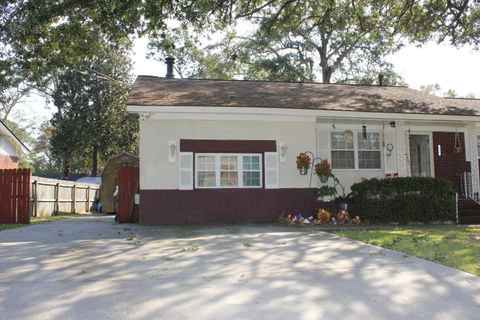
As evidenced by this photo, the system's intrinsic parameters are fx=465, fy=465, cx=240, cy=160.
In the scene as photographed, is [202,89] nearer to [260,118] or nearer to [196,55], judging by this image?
[260,118]

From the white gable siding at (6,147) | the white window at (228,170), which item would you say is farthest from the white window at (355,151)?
the white gable siding at (6,147)

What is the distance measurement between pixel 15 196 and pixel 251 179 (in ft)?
24.5

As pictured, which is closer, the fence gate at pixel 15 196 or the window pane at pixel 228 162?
the window pane at pixel 228 162

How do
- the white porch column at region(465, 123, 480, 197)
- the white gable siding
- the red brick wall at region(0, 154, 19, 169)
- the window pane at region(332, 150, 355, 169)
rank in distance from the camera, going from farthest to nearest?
the white gable siding
the red brick wall at region(0, 154, 19, 169)
the white porch column at region(465, 123, 480, 197)
the window pane at region(332, 150, 355, 169)

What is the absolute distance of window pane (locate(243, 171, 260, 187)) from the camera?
47.6 ft

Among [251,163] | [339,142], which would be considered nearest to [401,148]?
[339,142]

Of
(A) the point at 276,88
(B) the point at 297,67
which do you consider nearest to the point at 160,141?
(A) the point at 276,88

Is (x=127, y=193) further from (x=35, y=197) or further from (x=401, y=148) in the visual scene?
(x=401, y=148)

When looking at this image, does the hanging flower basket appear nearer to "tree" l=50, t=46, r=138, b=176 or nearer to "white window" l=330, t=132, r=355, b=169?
"white window" l=330, t=132, r=355, b=169

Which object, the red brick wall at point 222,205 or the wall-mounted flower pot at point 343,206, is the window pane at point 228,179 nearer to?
the red brick wall at point 222,205

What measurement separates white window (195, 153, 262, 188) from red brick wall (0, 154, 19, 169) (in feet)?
54.4

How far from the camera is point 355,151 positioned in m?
15.8

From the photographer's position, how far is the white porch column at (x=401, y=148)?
15.8 m

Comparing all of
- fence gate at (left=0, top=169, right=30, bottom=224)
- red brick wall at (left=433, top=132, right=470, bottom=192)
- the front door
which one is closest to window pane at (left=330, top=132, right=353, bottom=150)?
the front door
